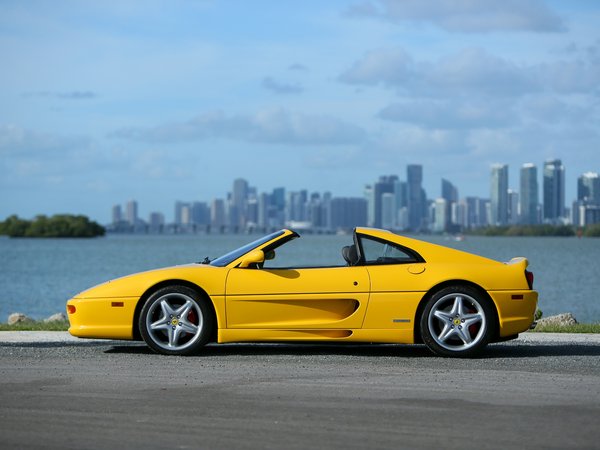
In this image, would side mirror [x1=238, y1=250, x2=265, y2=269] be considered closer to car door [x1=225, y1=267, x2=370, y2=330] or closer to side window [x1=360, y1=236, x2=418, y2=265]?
car door [x1=225, y1=267, x2=370, y2=330]

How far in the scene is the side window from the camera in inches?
422

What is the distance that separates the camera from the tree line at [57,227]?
192m

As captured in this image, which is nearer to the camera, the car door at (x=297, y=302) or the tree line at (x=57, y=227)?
the car door at (x=297, y=302)

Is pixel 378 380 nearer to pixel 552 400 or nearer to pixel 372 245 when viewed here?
pixel 552 400

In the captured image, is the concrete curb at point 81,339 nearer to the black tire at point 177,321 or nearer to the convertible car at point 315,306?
the convertible car at point 315,306

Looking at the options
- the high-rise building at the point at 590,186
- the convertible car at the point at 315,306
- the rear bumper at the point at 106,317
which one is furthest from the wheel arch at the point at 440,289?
the high-rise building at the point at 590,186

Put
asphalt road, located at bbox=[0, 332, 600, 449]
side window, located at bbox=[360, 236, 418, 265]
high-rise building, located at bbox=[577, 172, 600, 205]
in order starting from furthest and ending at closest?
high-rise building, located at bbox=[577, 172, 600, 205], side window, located at bbox=[360, 236, 418, 265], asphalt road, located at bbox=[0, 332, 600, 449]

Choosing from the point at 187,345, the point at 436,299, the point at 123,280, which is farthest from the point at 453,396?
the point at 123,280

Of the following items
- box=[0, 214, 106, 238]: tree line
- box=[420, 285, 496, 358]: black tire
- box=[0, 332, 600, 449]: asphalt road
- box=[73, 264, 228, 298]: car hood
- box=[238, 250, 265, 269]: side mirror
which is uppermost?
box=[0, 214, 106, 238]: tree line

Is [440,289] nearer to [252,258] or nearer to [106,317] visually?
[252,258]

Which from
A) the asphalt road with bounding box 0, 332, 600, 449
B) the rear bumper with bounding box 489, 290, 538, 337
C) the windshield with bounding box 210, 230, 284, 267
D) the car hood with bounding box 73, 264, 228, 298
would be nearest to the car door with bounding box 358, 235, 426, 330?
the asphalt road with bounding box 0, 332, 600, 449

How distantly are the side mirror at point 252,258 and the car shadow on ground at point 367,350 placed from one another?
0.89 m

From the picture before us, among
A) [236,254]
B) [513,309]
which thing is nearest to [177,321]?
[236,254]

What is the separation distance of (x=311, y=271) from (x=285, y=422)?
3.78 meters
